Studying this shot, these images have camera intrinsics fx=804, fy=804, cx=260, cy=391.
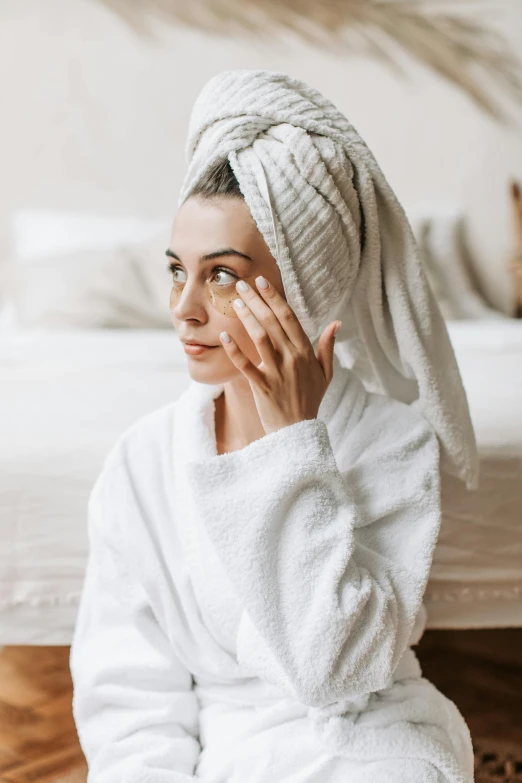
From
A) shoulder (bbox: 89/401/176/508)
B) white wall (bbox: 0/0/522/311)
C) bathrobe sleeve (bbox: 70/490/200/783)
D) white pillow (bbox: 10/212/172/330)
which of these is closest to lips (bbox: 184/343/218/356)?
shoulder (bbox: 89/401/176/508)

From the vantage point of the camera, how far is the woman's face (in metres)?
1.01

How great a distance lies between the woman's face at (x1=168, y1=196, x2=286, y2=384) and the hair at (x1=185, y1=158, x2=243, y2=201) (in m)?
0.01

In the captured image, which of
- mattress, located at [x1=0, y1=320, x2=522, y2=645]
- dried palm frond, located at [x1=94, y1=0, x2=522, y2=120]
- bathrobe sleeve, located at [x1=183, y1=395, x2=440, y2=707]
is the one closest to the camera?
bathrobe sleeve, located at [x1=183, y1=395, x2=440, y2=707]

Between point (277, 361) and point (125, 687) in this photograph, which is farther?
point (125, 687)

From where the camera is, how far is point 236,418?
1.20 m

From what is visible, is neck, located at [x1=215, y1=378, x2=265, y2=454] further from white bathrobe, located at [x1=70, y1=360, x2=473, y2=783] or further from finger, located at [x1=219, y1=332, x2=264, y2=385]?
finger, located at [x1=219, y1=332, x2=264, y2=385]

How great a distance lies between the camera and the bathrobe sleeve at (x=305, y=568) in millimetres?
936

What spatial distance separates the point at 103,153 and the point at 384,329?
8.57ft

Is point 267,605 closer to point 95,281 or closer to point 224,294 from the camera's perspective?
point 224,294

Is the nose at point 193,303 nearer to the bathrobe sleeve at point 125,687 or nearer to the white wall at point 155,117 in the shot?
the bathrobe sleeve at point 125,687

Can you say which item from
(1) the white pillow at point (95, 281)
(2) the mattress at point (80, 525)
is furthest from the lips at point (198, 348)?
(1) the white pillow at point (95, 281)

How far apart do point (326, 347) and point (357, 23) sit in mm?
2749

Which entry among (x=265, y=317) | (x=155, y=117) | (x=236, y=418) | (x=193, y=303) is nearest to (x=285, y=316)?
(x=265, y=317)

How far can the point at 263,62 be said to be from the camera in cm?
333
